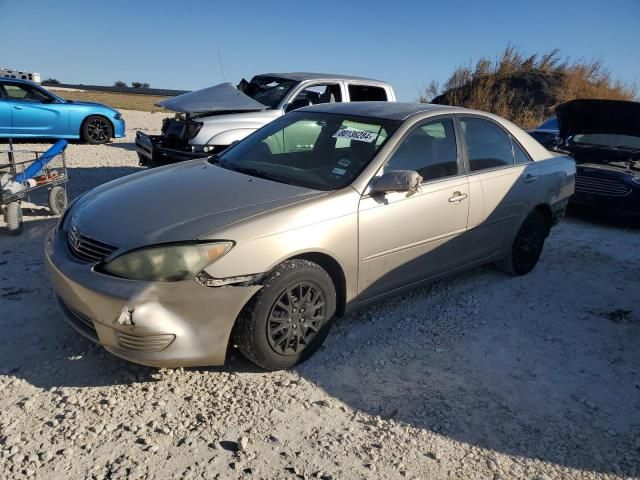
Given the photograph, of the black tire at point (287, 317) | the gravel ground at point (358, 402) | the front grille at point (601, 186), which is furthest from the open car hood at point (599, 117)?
the black tire at point (287, 317)

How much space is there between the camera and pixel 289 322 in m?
3.13

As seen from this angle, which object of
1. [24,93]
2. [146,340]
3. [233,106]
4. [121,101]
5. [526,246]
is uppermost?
[121,101]

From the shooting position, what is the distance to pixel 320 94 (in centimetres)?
788

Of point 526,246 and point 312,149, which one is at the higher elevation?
point 312,149

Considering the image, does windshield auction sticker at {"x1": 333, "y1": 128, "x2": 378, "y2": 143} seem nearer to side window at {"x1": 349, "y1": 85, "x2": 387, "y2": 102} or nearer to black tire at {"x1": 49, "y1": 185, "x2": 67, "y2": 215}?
black tire at {"x1": 49, "y1": 185, "x2": 67, "y2": 215}

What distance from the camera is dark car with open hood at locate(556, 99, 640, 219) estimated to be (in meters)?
6.99

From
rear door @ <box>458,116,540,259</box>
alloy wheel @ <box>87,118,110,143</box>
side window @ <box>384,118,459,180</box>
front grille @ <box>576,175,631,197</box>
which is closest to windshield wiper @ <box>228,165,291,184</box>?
side window @ <box>384,118,459,180</box>

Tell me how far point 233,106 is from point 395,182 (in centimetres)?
432

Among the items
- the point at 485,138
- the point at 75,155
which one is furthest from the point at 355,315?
the point at 75,155

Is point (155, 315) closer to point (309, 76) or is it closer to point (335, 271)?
point (335, 271)

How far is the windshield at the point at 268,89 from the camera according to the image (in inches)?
304

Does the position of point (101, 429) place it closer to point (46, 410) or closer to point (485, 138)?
point (46, 410)

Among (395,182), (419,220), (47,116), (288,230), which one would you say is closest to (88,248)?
(288,230)

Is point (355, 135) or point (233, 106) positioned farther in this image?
point (233, 106)
